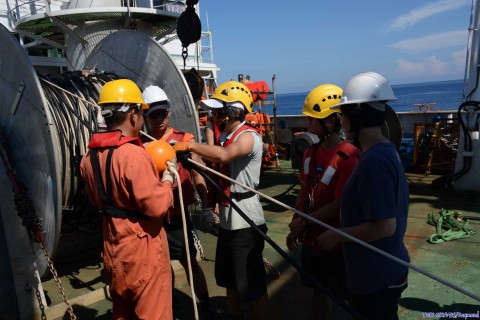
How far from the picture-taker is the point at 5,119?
372 centimetres

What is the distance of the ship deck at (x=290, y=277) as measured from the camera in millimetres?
3609

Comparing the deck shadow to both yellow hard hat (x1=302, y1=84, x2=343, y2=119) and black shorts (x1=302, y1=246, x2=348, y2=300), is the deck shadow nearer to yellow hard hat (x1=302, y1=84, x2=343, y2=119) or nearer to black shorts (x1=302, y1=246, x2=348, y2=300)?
black shorts (x1=302, y1=246, x2=348, y2=300)

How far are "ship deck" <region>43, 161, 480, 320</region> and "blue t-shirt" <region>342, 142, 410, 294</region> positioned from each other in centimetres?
161

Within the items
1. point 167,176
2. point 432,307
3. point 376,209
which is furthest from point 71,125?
point 432,307

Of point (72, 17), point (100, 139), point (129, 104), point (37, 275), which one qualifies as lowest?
point (37, 275)

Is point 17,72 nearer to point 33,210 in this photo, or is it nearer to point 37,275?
point 33,210

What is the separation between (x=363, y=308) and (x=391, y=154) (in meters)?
0.88

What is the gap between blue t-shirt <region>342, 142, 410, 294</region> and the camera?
1.89 meters

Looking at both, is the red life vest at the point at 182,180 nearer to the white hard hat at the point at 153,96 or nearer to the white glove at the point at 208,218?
the white glove at the point at 208,218

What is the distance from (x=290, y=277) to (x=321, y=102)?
7.45ft

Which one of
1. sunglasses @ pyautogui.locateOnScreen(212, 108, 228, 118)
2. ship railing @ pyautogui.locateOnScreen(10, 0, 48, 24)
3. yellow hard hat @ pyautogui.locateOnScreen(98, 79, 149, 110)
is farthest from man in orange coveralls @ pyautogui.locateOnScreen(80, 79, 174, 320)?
ship railing @ pyautogui.locateOnScreen(10, 0, 48, 24)

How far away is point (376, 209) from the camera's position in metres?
1.88

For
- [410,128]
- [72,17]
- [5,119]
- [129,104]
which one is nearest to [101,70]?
[5,119]

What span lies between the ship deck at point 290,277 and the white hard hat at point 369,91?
223 centimetres
